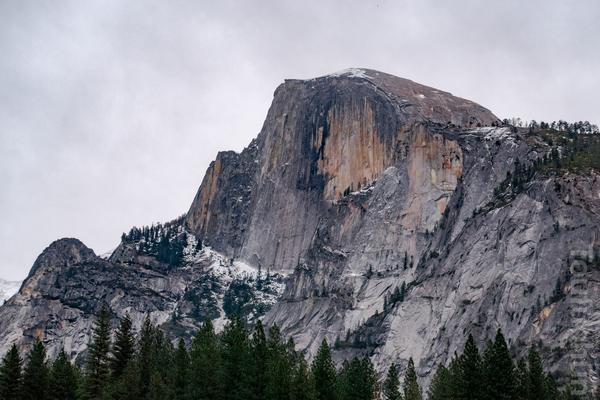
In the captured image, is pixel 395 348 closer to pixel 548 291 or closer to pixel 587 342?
pixel 548 291

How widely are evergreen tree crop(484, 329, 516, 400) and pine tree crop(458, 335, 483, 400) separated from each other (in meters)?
0.97

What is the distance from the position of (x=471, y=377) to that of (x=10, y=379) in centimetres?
4808

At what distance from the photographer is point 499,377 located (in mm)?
91812

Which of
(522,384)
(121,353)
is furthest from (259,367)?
(522,384)

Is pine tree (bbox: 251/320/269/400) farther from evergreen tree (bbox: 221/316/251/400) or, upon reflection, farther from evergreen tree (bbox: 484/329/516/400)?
evergreen tree (bbox: 484/329/516/400)

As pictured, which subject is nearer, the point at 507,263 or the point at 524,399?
the point at 524,399

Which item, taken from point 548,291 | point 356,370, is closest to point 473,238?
point 548,291

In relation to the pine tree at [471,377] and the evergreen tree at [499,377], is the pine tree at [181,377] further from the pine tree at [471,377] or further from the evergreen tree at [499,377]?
the evergreen tree at [499,377]

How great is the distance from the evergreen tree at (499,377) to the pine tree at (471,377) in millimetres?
970

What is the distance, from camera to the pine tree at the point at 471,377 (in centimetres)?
9300

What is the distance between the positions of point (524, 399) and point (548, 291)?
232 ft

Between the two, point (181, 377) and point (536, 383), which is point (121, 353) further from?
point (536, 383)

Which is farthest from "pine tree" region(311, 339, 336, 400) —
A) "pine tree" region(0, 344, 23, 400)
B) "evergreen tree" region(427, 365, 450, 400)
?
"pine tree" region(0, 344, 23, 400)

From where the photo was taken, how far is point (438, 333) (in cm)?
18788
